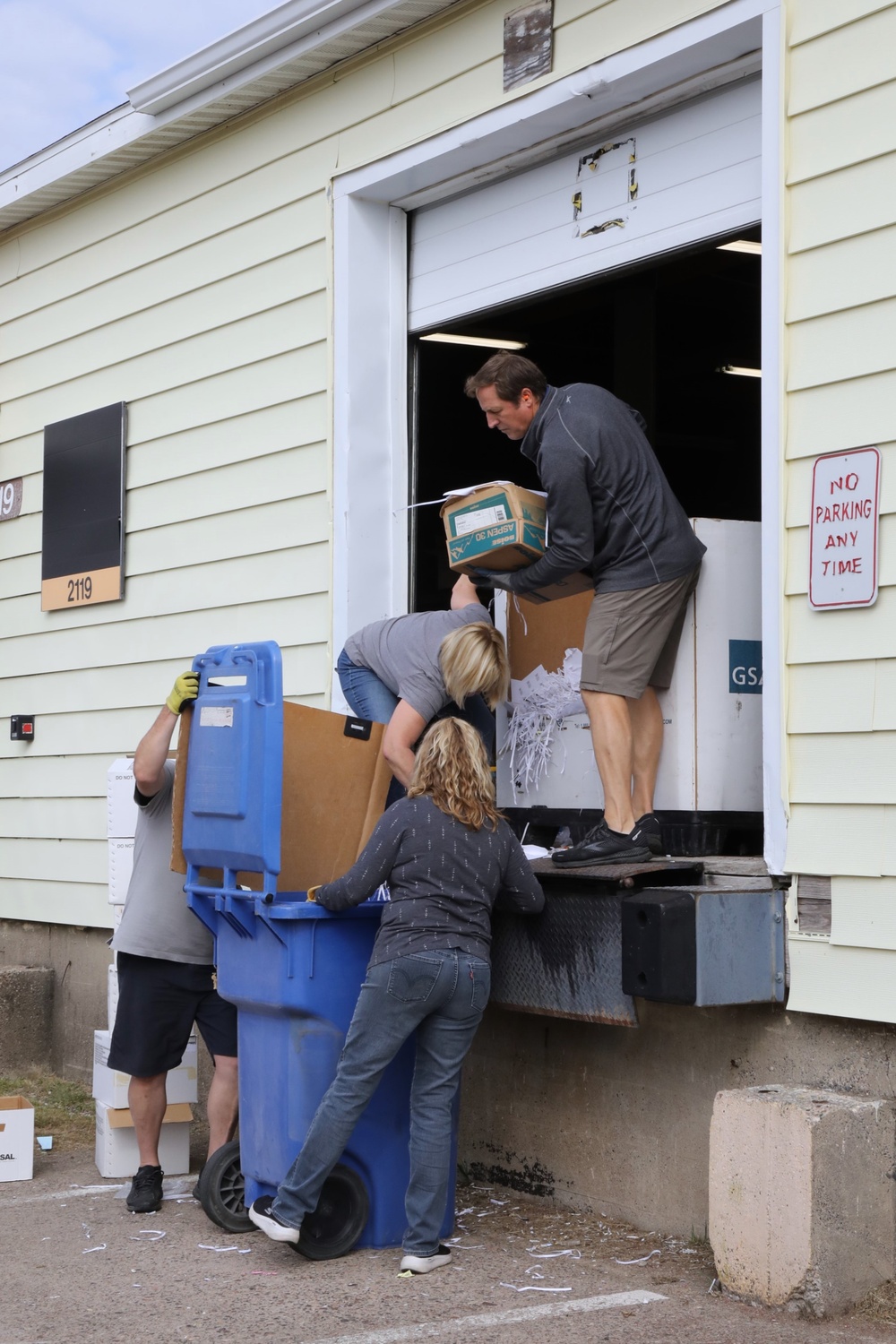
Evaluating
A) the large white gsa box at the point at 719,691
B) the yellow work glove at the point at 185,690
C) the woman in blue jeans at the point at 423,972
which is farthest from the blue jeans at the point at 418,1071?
the yellow work glove at the point at 185,690

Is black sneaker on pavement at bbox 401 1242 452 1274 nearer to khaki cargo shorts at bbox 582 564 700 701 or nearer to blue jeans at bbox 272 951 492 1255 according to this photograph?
blue jeans at bbox 272 951 492 1255

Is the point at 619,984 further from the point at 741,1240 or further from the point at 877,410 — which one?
the point at 877,410

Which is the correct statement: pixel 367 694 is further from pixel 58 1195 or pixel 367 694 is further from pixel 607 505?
pixel 58 1195

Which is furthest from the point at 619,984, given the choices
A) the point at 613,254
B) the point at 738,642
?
the point at 613,254

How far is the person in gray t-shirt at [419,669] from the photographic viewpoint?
5.08 meters

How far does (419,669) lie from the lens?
5.27 m

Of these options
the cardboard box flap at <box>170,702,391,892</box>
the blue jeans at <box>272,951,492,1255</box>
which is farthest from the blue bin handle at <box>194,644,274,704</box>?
the blue jeans at <box>272,951,492,1255</box>

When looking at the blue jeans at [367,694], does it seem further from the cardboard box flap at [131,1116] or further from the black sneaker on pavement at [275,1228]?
the black sneaker on pavement at [275,1228]

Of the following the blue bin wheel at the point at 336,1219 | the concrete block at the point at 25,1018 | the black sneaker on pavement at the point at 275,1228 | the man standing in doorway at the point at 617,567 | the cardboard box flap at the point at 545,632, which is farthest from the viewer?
the concrete block at the point at 25,1018

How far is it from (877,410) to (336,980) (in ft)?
7.81

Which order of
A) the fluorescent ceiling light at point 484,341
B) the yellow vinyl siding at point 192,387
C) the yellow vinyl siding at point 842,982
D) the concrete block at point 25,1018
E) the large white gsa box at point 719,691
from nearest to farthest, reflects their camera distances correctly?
the yellow vinyl siding at point 842,982 < the large white gsa box at point 719,691 < the yellow vinyl siding at point 192,387 < the concrete block at point 25,1018 < the fluorescent ceiling light at point 484,341

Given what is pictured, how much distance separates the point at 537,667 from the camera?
559 centimetres

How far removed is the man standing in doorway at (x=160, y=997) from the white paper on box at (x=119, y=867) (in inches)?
38.4

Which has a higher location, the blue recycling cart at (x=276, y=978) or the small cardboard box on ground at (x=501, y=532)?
the small cardboard box on ground at (x=501, y=532)
